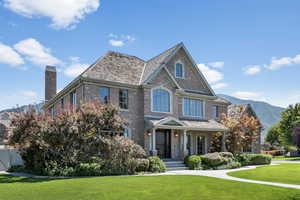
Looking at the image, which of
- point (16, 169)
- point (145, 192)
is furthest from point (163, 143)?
point (145, 192)

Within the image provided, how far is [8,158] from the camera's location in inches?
796

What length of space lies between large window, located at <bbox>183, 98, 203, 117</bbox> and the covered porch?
0.95 meters

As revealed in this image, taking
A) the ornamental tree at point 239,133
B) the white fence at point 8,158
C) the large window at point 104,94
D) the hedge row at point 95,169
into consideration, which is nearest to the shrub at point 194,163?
the hedge row at point 95,169

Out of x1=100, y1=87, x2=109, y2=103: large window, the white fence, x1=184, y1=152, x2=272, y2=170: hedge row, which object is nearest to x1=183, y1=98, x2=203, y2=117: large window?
x1=184, y1=152, x2=272, y2=170: hedge row

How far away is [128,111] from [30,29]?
9.13 m

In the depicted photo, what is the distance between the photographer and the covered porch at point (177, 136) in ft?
69.6

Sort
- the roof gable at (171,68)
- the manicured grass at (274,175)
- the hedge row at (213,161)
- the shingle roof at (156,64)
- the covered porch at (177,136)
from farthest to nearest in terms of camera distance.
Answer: the shingle roof at (156,64)
the roof gable at (171,68)
the covered porch at (177,136)
the hedge row at (213,161)
the manicured grass at (274,175)

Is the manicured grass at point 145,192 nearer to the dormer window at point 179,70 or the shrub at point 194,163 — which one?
the shrub at point 194,163

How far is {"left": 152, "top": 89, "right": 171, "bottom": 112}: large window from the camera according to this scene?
22.7 meters

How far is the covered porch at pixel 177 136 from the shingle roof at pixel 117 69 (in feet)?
13.6

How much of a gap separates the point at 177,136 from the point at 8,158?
13513 millimetres

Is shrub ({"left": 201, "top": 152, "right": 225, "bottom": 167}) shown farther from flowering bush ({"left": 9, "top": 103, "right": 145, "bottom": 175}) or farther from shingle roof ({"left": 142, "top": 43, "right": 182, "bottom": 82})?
shingle roof ({"left": 142, "top": 43, "right": 182, "bottom": 82})

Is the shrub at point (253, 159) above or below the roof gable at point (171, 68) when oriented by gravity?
below

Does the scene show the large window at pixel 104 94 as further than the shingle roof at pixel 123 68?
No
